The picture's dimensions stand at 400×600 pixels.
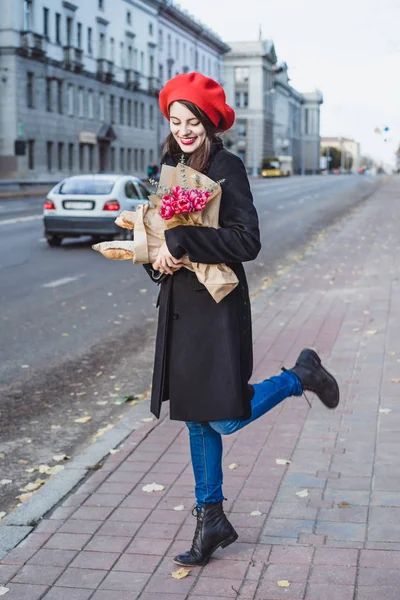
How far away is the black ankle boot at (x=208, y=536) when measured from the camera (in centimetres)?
398

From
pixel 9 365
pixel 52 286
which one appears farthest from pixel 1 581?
pixel 52 286

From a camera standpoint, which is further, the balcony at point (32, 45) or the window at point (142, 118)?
the window at point (142, 118)

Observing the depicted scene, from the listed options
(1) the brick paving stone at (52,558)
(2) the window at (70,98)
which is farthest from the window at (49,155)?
(1) the brick paving stone at (52,558)

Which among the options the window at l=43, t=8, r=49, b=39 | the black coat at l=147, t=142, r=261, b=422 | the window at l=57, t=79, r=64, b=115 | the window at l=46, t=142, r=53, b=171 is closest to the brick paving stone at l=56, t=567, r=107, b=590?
the black coat at l=147, t=142, r=261, b=422

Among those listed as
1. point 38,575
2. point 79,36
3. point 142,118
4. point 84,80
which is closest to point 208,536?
point 38,575

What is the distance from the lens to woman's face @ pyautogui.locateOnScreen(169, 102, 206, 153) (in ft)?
12.5

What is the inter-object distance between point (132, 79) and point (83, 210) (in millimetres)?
59132

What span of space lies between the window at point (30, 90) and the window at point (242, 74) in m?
80.4

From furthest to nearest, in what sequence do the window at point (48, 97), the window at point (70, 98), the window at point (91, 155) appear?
the window at point (91, 155) → the window at point (70, 98) → the window at point (48, 97)

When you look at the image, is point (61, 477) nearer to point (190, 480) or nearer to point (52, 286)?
point (190, 480)

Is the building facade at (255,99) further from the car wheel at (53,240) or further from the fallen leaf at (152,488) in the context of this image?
the fallen leaf at (152,488)

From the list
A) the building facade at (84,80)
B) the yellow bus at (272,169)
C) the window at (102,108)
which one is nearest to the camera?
the building facade at (84,80)

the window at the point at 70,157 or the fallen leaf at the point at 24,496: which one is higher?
the window at the point at 70,157

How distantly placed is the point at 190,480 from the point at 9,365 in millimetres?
3896
